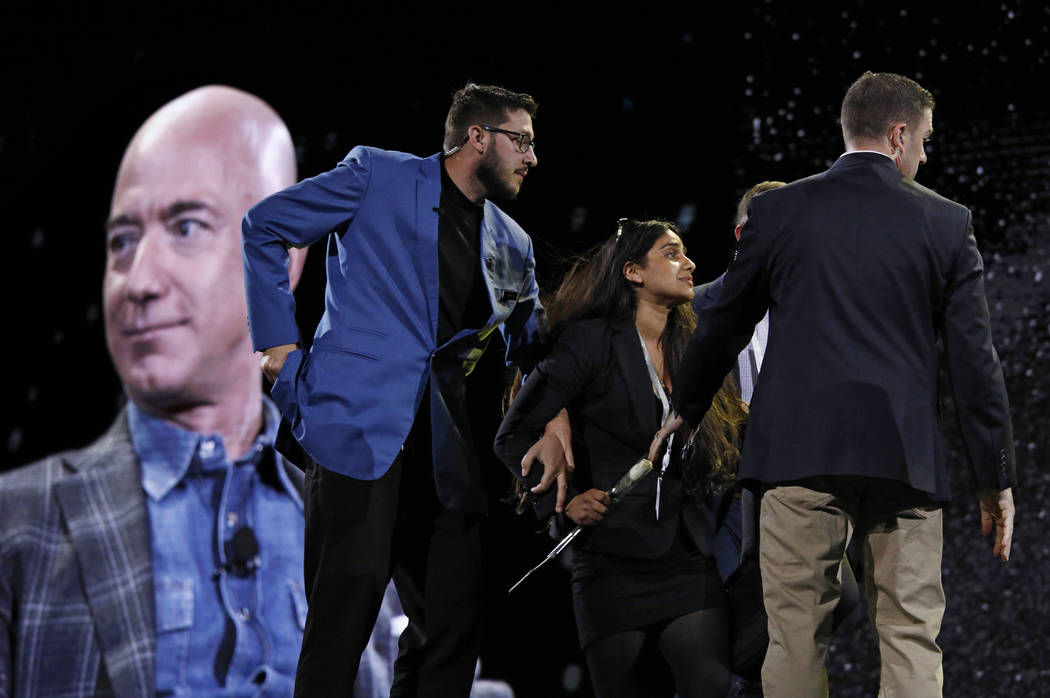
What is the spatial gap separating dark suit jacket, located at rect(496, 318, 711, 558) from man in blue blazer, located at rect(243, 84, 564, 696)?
0.94 feet

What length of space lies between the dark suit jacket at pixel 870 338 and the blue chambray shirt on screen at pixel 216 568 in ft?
6.49

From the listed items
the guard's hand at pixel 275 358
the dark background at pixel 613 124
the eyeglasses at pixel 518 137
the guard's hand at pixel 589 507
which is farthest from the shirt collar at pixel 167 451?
the eyeglasses at pixel 518 137

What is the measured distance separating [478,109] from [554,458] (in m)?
0.80

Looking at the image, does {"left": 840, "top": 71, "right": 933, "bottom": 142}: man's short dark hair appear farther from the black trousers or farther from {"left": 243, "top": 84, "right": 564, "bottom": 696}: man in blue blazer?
the black trousers

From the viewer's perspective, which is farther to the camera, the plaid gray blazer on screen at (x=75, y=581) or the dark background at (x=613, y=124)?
the dark background at (x=613, y=124)

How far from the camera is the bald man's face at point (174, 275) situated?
3557mm

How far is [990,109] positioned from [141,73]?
3.04m

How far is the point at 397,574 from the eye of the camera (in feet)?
7.05

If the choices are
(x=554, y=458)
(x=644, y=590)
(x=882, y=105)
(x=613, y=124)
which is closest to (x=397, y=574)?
(x=554, y=458)

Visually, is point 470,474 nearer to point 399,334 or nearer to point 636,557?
point 399,334

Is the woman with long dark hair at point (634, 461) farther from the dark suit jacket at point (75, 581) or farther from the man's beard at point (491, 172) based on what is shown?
the dark suit jacket at point (75, 581)

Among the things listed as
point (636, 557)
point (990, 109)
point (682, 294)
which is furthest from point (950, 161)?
point (636, 557)

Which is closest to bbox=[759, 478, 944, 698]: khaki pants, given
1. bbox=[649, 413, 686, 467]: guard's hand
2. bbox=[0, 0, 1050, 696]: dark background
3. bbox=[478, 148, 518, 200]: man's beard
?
bbox=[649, 413, 686, 467]: guard's hand

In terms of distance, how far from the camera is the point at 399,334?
7.04 feet
